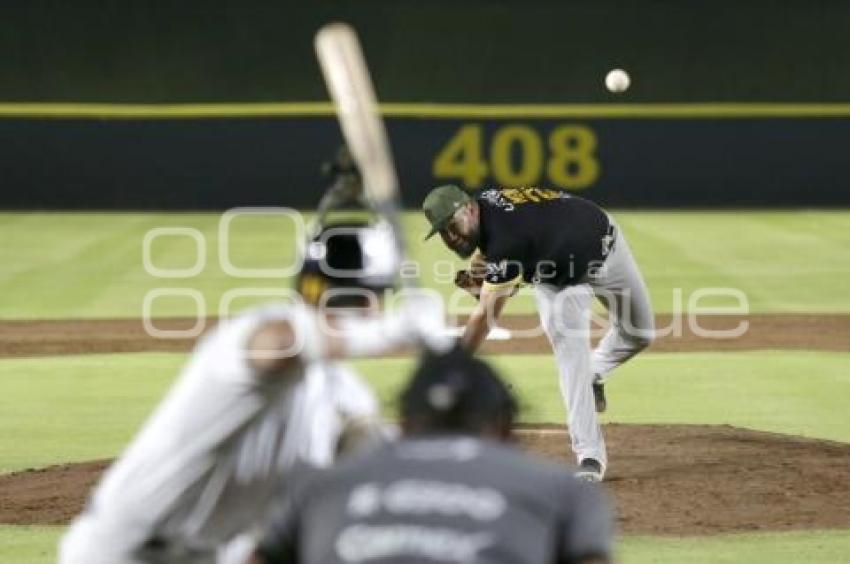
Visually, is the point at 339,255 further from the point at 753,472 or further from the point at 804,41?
the point at 804,41

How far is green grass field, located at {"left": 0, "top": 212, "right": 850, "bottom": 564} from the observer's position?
36.2 feet

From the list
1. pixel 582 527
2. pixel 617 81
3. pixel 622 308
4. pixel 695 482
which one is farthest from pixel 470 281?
pixel 617 81

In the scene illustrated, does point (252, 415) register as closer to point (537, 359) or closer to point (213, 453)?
point (213, 453)

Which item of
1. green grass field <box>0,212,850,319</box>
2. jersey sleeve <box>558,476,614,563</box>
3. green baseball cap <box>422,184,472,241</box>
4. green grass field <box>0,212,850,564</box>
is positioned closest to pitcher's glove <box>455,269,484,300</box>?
green baseball cap <box>422,184,472,241</box>

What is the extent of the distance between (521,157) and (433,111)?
4.79 ft

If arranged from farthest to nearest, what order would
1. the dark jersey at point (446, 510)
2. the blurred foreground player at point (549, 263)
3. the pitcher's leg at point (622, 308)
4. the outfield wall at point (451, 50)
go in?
1. the outfield wall at point (451, 50)
2. the pitcher's leg at point (622, 308)
3. the blurred foreground player at point (549, 263)
4. the dark jersey at point (446, 510)

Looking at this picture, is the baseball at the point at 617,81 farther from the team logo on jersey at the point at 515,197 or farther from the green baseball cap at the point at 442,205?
the green baseball cap at the point at 442,205

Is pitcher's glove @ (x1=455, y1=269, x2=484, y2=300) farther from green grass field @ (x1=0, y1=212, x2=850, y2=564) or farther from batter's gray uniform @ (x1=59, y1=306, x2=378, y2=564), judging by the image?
batter's gray uniform @ (x1=59, y1=306, x2=378, y2=564)

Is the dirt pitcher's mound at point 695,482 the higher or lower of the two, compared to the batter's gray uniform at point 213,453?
higher

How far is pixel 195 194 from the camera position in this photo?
27.7 metres

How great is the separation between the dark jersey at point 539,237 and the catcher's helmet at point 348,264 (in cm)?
491

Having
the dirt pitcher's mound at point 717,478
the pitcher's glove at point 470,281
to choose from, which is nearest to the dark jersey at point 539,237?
the pitcher's glove at point 470,281

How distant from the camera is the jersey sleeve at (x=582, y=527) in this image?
3443mm

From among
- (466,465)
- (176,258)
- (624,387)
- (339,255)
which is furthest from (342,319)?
(176,258)
